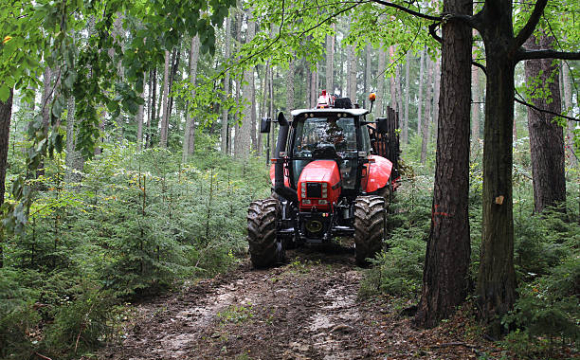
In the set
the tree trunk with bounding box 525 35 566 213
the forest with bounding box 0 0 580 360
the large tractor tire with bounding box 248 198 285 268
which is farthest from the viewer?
the large tractor tire with bounding box 248 198 285 268

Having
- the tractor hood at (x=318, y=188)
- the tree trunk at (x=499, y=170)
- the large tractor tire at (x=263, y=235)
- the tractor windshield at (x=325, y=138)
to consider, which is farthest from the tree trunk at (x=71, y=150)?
the tree trunk at (x=499, y=170)

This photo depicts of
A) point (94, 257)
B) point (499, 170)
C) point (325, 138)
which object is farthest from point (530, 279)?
point (94, 257)

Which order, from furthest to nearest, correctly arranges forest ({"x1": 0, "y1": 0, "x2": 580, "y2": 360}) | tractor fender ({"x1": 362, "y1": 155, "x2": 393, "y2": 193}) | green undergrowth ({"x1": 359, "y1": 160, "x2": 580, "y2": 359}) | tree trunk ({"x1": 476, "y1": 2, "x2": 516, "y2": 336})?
tractor fender ({"x1": 362, "y1": 155, "x2": 393, "y2": 193}), tree trunk ({"x1": 476, "y1": 2, "x2": 516, "y2": 336}), green undergrowth ({"x1": 359, "y1": 160, "x2": 580, "y2": 359}), forest ({"x1": 0, "y1": 0, "x2": 580, "y2": 360})

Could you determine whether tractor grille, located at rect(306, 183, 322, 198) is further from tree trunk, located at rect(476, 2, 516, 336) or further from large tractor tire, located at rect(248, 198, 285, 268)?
tree trunk, located at rect(476, 2, 516, 336)

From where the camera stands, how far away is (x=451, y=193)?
3.94m

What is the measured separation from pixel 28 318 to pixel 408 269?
3.91 metres

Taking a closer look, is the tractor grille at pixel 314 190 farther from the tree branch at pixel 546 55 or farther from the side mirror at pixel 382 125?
the tree branch at pixel 546 55

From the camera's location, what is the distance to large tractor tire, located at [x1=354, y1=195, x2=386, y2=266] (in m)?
6.97

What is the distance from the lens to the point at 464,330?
Answer: 3.61m

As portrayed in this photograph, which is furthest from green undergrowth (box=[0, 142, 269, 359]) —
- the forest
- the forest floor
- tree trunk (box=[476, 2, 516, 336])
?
tree trunk (box=[476, 2, 516, 336])

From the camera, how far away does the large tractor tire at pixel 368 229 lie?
275 inches

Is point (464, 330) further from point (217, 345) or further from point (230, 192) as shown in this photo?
point (230, 192)

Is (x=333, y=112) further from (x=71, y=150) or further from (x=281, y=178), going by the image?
(x=71, y=150)

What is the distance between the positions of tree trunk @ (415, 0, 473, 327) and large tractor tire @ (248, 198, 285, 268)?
361 centimetres
